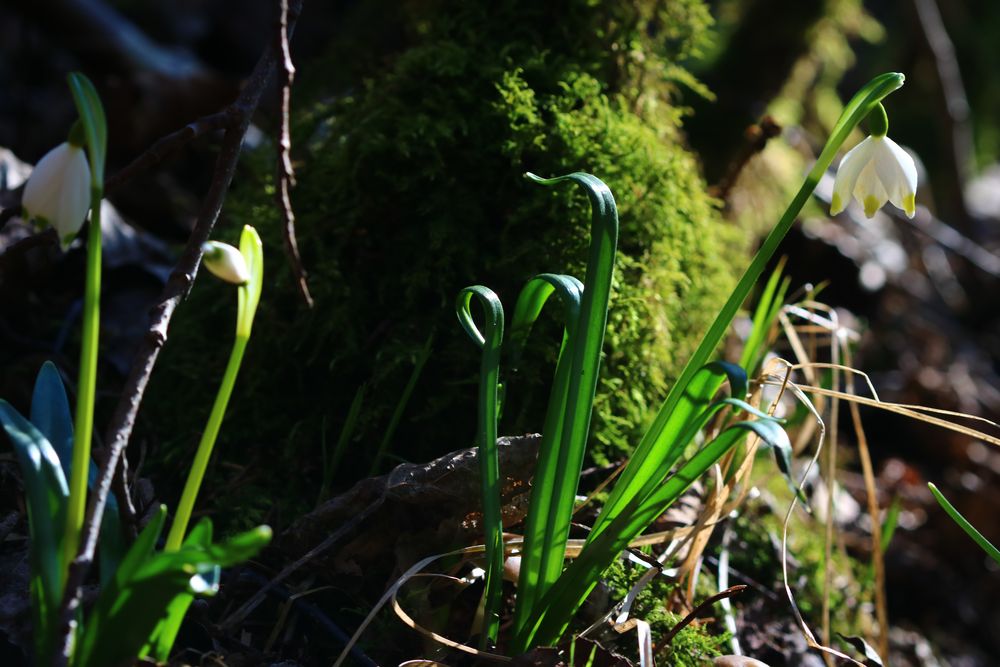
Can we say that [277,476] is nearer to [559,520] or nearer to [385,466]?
[385,466]

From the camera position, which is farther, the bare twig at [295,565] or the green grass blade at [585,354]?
the bare twig at [295,565]

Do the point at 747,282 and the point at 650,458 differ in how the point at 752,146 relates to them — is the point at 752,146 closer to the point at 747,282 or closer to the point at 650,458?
the point at 747,282

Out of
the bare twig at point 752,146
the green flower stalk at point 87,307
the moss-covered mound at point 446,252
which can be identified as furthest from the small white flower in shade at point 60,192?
the bare twig at point 752,146

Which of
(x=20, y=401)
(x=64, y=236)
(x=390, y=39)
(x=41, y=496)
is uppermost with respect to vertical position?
(x=390, y=39)

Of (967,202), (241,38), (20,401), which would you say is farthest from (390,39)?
(967,202)

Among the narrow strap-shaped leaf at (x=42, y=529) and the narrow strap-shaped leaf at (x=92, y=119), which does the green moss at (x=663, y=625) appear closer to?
the narrow strap-shaped leaf at (x=42, y=529)
